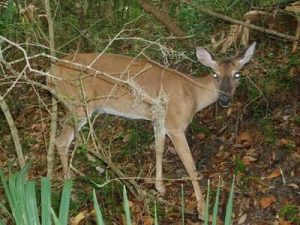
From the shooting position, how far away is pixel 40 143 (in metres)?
8.17

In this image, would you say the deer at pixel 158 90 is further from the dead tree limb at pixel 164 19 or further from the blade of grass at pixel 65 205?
the blade of grass at pixel 65 205

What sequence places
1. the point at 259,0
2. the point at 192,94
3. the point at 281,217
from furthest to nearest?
the point at 259,0 → the point at 192,94 → the point at 281,217

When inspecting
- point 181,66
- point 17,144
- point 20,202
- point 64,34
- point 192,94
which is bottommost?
point 20,202

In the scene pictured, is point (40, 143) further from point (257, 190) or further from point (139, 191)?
point (257, 190)

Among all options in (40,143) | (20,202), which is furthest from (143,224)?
(20,202)

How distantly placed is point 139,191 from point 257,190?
1111 millimetres

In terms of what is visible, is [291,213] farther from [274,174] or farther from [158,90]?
[158,90]

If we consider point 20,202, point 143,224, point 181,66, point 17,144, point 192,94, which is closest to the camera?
point 20,202

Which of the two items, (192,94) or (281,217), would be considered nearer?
(281,217)

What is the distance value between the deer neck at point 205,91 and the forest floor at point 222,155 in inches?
21.5

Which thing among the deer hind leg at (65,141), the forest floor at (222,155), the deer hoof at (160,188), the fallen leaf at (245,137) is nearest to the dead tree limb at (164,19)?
the forest floor at (222,155)

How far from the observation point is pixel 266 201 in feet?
19.3

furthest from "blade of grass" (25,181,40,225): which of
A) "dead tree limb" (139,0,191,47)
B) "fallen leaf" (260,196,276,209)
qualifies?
"dead tree limb" (139,0,191,47)

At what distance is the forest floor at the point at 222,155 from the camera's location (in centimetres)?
597
